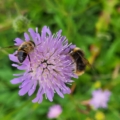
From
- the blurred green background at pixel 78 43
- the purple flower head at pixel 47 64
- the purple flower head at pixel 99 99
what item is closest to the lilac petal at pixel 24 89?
the purple flower head at pixel 47 64

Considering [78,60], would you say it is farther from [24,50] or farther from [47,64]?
[24,50]

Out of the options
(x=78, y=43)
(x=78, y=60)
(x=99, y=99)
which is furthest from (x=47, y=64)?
(x=78, y=43)

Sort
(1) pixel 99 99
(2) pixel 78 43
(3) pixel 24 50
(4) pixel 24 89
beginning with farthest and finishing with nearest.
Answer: (2) pixel 78 43 < (1) pixel 99 99 < (4) pixel 24 89 < (3) pixel 24 50

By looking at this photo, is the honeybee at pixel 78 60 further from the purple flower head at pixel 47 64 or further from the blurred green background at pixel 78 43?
the blurred green background at pixel 78 43

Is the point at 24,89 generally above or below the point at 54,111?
below

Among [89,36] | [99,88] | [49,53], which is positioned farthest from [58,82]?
[89,36]

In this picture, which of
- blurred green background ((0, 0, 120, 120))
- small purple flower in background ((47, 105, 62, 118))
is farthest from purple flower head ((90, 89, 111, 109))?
small purple flower in background ((47, 105, 62, 118))

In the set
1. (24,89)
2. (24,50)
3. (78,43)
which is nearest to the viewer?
(24,50)
